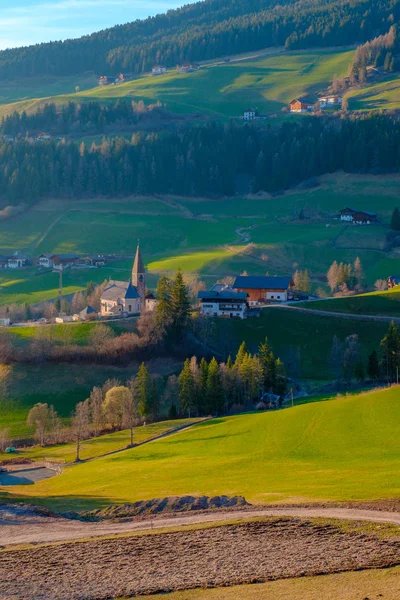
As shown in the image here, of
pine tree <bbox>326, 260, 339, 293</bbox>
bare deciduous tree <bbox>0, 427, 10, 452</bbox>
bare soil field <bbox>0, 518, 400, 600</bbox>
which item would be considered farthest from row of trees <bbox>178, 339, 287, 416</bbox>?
pine tree <bbox>326, 260, 339, 293</bbox>

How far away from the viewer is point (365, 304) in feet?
322

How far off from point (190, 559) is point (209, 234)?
388 ft

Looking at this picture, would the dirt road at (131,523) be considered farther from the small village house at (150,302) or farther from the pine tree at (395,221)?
the pine tree at (395,221)

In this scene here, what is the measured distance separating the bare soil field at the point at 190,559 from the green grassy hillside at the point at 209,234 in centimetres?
8480

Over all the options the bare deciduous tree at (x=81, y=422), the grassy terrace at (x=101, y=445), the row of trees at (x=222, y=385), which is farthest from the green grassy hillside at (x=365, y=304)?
the bare deciduous tree at (x=81, y=422)

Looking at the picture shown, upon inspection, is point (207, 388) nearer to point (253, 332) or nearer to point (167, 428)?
point (167, 428)

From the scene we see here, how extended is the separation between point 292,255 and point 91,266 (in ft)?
101

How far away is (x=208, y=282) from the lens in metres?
121

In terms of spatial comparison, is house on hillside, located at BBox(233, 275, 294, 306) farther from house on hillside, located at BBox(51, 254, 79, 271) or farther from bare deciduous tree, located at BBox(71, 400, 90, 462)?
house on hillside, located at BBox(51, 254, 79, 271)

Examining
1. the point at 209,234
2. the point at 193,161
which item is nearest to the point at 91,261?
the point at 209,234

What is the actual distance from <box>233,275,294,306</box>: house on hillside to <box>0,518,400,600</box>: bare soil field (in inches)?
2666

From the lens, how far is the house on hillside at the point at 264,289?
342 ft

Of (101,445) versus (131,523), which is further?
(101,445)

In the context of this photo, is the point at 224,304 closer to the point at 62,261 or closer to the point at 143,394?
the point at 143,394
